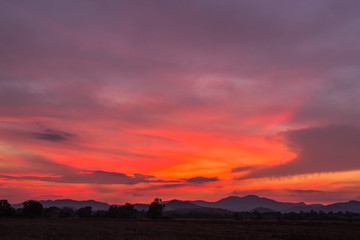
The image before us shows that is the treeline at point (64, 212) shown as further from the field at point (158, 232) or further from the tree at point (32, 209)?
the field at point (158, 232)

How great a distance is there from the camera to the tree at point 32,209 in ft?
438

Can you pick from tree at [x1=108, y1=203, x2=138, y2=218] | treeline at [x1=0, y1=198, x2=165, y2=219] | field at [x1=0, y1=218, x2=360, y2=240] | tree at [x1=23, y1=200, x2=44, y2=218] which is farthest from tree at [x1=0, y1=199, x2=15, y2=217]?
field at [x1=0, y1=218, x2=360, y2=240]

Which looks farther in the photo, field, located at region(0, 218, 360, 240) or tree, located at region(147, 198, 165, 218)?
tree, located at region(147, 198, 165, 218)

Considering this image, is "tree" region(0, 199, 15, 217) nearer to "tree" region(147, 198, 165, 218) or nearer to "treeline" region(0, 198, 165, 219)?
"treeline" region(0, 198, 165, 219)

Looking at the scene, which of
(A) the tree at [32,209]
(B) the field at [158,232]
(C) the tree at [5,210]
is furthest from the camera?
(A) the tree at [32,209]

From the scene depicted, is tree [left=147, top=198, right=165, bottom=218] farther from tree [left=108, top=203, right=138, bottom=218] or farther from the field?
the field

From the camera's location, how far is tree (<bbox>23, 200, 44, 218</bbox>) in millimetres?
133625

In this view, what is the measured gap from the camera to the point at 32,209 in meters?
135

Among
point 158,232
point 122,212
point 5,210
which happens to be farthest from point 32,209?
point 158,232

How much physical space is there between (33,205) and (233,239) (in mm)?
120995

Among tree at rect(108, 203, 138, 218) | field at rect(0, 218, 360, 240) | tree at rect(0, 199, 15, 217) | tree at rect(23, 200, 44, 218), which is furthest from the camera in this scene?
tree at rect(108, 203, 138, 218)

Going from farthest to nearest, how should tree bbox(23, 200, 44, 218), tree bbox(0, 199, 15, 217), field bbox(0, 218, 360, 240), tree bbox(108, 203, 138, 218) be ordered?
tree bbox(108, 203, 138, 218)
tree bbox(23, 200, 44, 218)
tree bbox(0, 199, 15, 217)
field bbox(0, 218, 360, 240)

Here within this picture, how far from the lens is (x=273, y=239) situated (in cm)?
4600

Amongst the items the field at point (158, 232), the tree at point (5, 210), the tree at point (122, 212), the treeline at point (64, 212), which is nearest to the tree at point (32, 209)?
the treeline at point (64, 212)
